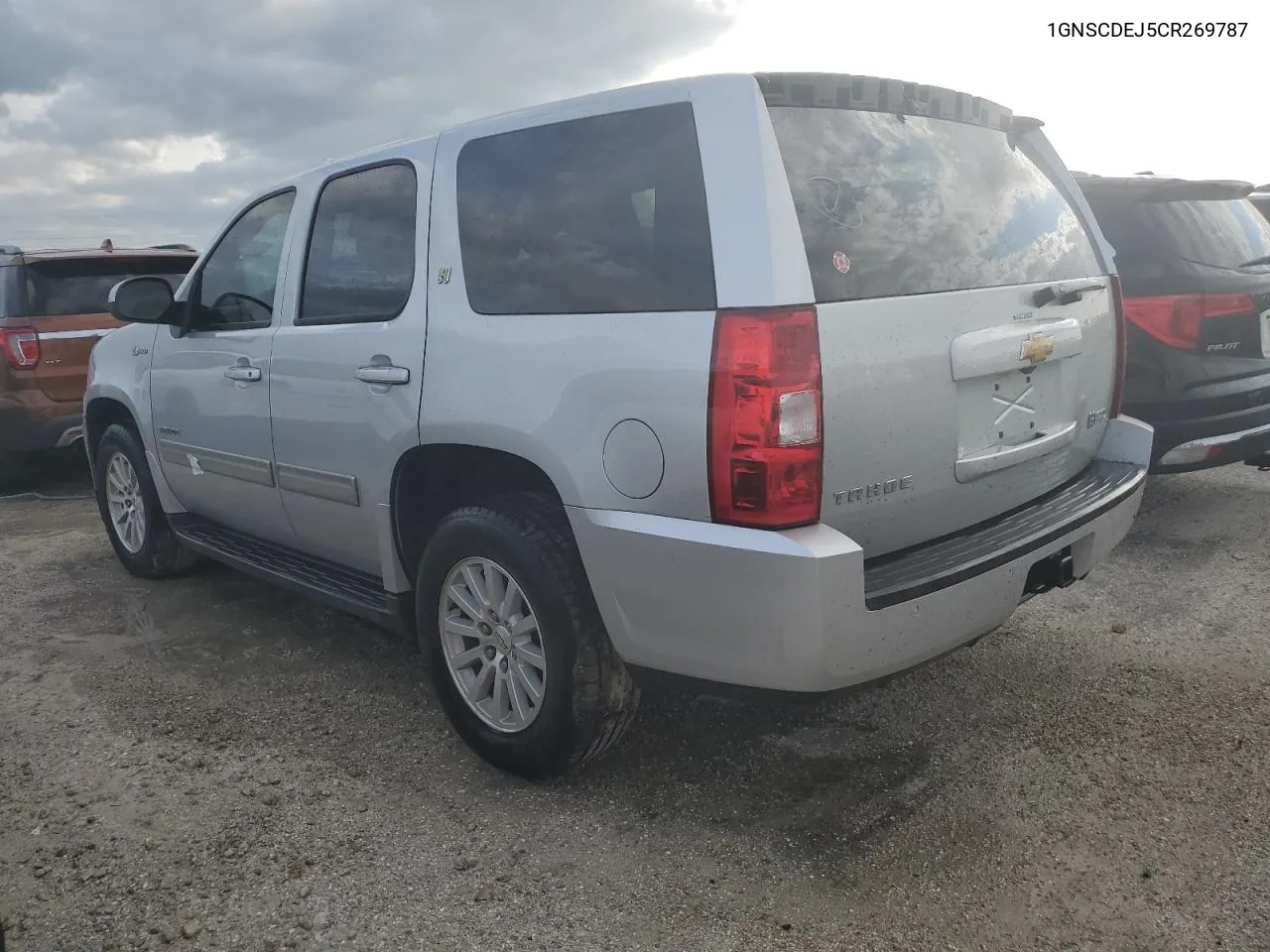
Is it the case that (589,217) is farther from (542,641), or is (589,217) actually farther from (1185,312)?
(1185,312)

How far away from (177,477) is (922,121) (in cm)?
355

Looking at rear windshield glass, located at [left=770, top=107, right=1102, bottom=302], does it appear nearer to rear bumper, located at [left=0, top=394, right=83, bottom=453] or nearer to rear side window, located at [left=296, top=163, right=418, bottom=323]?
rear side window, located at [left=296, top=163, right=418, bottom=323]

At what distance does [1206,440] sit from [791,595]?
11.6 feet

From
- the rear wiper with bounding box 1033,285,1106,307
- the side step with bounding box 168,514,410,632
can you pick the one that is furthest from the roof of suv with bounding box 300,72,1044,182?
the side step with bounding box 168,514,410,632

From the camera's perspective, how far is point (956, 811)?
285cm

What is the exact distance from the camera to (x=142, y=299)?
14.1ft

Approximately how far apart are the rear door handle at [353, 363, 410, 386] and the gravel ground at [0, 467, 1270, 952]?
1185mm

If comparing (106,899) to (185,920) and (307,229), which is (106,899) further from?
(307,229)

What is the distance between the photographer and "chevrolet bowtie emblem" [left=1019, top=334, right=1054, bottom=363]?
2.88 metres

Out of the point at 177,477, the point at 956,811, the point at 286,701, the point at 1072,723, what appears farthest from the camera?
the point at 177,477

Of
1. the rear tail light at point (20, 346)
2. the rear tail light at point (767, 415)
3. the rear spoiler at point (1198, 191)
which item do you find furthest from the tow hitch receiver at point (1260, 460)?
the rear tail light at point (20, 346)

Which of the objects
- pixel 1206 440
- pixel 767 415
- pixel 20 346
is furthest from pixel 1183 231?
pixel 20 346

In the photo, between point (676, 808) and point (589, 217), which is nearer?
point (589, 217)

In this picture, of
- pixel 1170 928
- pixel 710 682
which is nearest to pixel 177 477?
pixel 710 682
